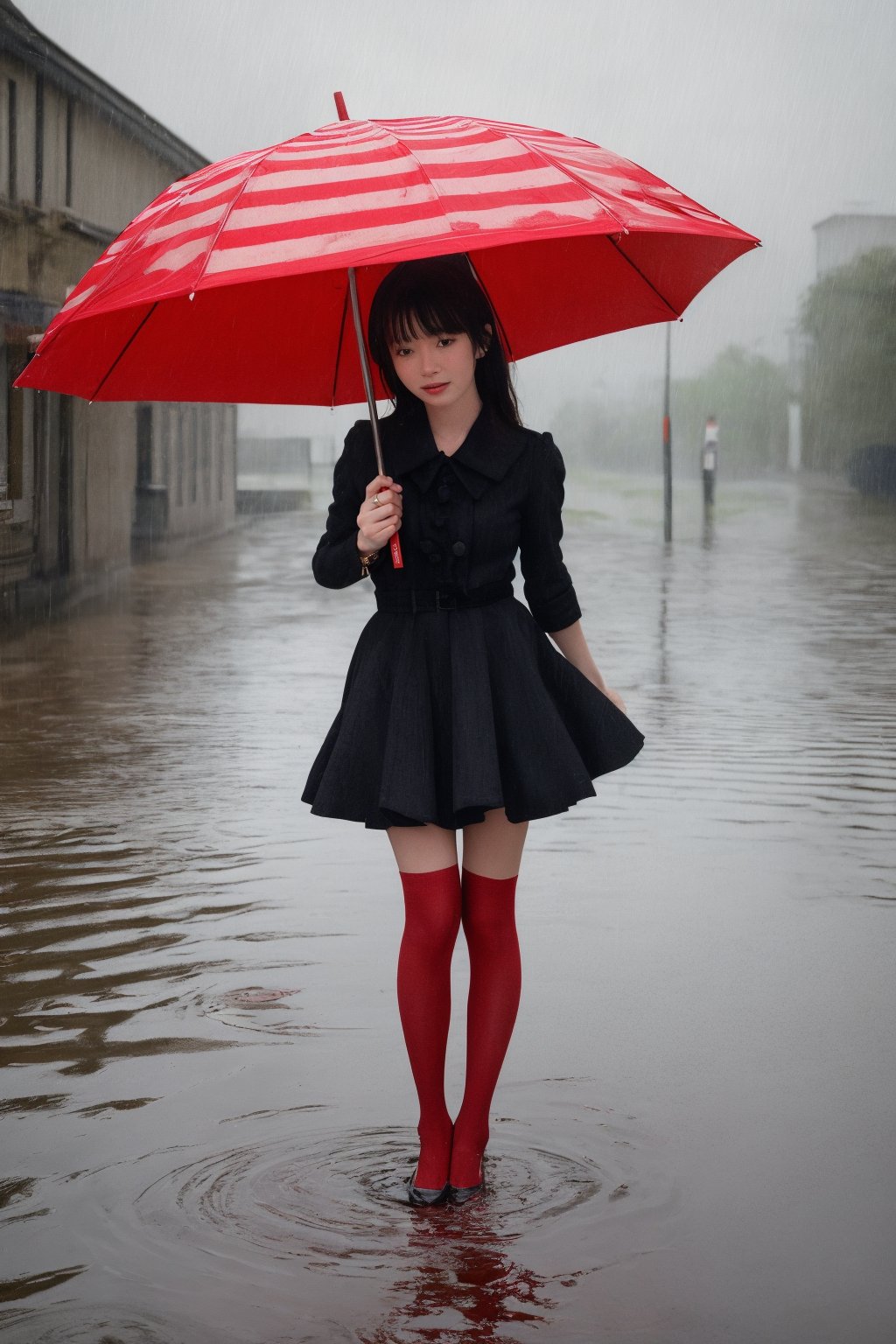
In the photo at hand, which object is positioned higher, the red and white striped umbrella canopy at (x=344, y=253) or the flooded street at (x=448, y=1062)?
the red and white striped umbrella canopy at (x=344, y=253)

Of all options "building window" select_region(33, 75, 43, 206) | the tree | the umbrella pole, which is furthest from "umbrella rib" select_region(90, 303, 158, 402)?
the tree

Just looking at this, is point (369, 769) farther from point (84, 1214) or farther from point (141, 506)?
point (141, 506)

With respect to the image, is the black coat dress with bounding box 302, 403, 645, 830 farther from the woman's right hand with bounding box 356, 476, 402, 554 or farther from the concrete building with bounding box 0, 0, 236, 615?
the concrete building with bounding box 0, 0, 236, 615

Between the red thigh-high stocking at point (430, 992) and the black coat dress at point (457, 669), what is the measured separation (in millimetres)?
140

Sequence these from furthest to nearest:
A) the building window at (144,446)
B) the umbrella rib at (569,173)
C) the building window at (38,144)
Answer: the building window at (144,446), the building window at (38,144), the umbrella rib at (569,173)

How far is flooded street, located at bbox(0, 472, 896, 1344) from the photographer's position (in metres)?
2.82

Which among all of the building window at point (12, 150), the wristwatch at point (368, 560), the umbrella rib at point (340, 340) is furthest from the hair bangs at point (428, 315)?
the building window at point (12, 150)

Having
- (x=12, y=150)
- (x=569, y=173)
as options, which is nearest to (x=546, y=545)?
(x=569, y=173)

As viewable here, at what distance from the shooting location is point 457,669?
3055mm

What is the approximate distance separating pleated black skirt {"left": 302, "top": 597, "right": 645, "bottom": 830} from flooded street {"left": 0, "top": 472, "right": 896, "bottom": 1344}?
0.74 m

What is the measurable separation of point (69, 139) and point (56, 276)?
2.02 meters

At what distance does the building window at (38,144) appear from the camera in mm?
19188

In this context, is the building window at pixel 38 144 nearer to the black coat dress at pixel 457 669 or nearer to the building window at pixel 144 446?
the building window at pixel 144 446

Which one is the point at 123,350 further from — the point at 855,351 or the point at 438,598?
the point at 855,351
